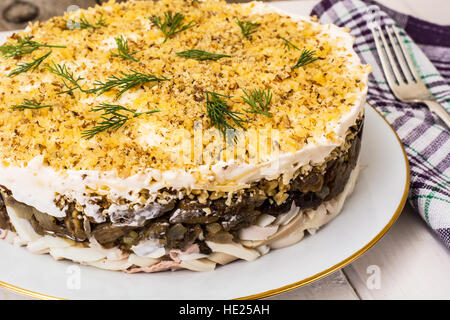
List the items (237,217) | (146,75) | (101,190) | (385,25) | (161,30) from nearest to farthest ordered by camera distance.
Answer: (101,190)
(237,217)
(146,75)
(161,30)
(385,25)

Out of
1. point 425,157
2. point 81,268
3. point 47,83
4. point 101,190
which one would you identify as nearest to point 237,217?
point 101,190

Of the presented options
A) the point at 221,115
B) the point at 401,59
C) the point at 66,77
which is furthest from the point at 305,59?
the point at 401,59

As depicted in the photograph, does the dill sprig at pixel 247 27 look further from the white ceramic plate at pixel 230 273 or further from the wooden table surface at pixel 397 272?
the wooden table surface at pixel 397 272

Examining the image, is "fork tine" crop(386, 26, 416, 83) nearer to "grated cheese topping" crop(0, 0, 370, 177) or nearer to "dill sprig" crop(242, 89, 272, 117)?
"grated cheese topping" crop(0, 0, 370, 177)

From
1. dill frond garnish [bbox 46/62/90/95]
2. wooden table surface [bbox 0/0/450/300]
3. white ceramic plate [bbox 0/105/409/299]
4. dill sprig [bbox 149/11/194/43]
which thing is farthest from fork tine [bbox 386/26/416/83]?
dill frond garnish [bbox 46/62/90/95]

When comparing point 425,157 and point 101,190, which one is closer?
point 101,190
